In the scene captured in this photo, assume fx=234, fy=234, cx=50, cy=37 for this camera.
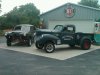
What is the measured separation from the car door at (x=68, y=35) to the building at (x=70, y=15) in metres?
10.2

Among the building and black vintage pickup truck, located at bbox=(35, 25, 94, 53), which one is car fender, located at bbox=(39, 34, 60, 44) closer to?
black vintage pickup truck, located at bbox=(35, 25, 94, 53)

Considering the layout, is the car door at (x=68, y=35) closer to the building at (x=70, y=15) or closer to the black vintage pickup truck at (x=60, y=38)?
the black vintage pickup truck at (x=60, y=38)

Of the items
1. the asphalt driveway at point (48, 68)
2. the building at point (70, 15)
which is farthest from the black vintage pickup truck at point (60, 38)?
the building at point (70, 15)

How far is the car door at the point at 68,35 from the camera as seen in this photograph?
53.0ft

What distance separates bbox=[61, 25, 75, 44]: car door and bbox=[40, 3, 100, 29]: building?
1018 cm

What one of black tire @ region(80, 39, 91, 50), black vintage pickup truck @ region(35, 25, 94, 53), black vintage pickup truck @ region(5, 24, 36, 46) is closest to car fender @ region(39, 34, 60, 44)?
black vintage pickup truck @ region(35, 25, 94, 53)

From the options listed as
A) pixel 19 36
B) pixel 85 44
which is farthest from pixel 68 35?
pixel 19 36

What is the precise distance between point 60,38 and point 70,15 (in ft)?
45.7

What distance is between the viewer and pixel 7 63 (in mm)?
10961

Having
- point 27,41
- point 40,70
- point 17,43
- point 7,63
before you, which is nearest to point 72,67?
point 40,70

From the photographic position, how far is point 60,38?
15992 millimetres

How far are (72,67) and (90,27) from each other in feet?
52.3

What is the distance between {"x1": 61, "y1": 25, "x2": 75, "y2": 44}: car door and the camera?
1616cm

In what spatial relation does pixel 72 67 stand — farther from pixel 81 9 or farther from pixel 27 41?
pixel 81 9
